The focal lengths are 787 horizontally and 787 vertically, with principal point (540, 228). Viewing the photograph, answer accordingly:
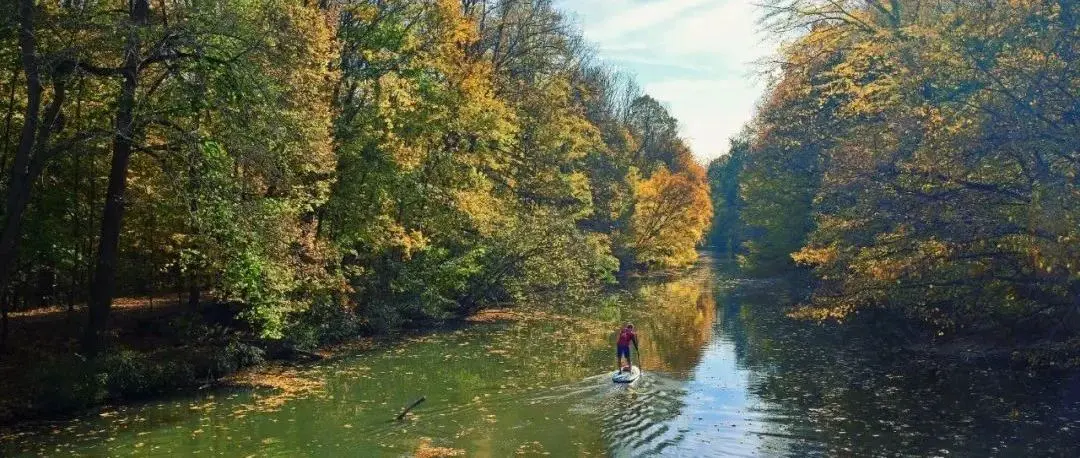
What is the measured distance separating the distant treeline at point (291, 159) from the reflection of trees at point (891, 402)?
12125 millimetres

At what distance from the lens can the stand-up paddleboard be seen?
63.9 ft

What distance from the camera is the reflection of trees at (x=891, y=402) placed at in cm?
1382

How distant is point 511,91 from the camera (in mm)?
39219

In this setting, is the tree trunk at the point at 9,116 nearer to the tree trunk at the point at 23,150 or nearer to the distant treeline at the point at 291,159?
the distant treeline at the point at 291,159

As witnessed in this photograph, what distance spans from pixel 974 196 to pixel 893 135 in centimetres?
248

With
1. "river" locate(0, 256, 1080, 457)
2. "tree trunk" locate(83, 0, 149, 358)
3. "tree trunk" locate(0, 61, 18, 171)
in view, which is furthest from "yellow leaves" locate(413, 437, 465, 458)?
"tree trunk" locate(0, 61, 18, 171)

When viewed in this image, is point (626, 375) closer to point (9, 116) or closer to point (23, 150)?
point (23, 150)

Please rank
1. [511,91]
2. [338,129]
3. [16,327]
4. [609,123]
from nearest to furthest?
[16,327], [338,129], [511,91], [609,123]

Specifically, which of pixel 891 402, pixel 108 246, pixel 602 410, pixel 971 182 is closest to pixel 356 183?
pixel 108 246

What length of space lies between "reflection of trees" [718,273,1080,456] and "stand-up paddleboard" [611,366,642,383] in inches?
114

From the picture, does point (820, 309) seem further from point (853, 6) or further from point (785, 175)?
point (785, 175)

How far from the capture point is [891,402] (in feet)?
55.6

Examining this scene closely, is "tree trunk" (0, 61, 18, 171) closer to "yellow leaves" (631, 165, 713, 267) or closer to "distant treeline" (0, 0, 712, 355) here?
"distant treeline" (0, 0, 712, 355)

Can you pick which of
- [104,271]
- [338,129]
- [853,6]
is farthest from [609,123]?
[104,271]
